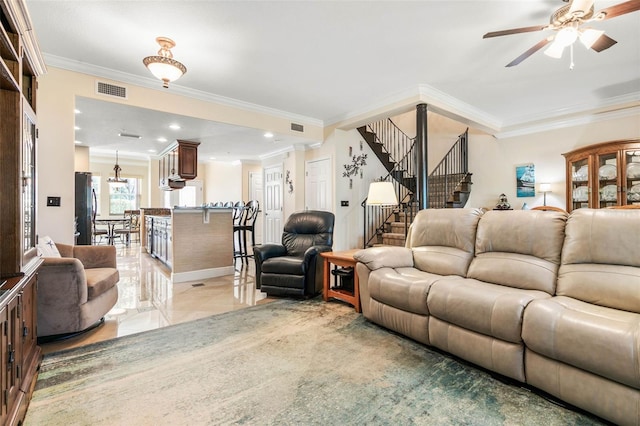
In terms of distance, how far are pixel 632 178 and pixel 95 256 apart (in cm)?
713

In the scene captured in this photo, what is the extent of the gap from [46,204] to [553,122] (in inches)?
307

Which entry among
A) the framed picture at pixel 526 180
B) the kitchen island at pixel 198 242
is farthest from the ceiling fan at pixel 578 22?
the kitchen island at pixel 198 242

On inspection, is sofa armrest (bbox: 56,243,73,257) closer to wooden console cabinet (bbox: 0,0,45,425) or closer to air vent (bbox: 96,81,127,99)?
wooden console cabinet (bbox: 0,0,45,425)

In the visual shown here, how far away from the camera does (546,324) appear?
1683 millimetres

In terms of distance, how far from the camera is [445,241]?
2.88 meters

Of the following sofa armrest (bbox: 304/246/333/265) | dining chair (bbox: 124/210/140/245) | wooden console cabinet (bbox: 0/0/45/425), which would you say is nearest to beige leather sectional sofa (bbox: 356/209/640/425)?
sofa armrest (bbox: 304/246/333/265)

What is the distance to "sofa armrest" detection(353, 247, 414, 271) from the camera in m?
2.88

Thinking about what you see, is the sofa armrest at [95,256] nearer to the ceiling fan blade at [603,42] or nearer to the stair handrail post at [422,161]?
the stair handrail post at [422,161]

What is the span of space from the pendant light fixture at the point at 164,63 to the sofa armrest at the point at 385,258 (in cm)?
259

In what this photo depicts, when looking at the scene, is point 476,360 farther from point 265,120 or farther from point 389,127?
point 389,127

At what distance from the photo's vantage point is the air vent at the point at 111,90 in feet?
12.3

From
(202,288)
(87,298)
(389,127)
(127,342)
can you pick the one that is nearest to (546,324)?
(127,342)

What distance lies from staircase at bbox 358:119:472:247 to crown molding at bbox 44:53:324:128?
1.57 meters

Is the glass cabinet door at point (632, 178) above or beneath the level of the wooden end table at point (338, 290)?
above
